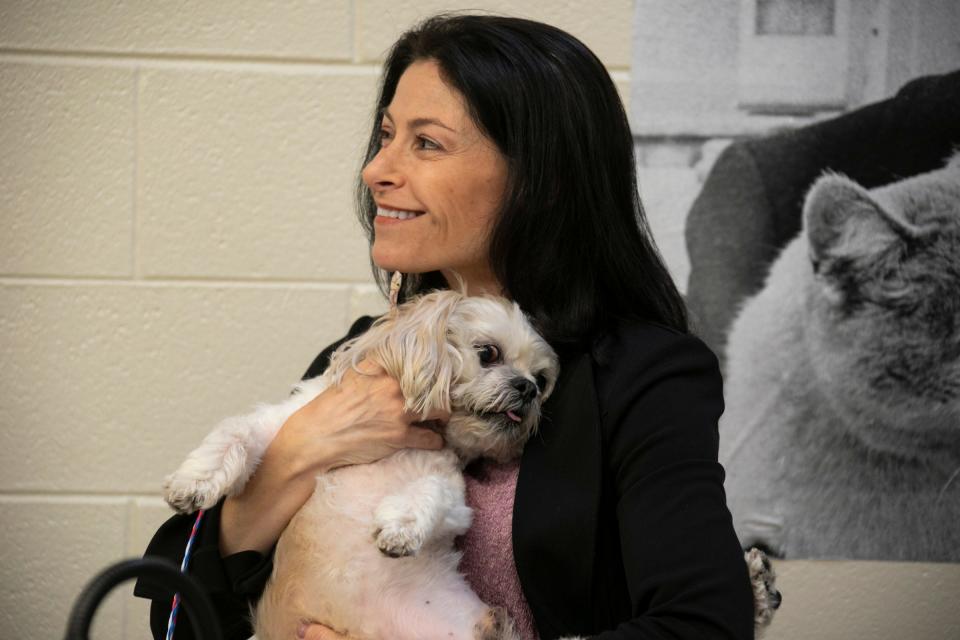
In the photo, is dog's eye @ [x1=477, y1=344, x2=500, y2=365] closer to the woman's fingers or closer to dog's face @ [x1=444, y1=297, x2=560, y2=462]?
dog's face @ [x1=444, y1=297, x2=560, y2=462]

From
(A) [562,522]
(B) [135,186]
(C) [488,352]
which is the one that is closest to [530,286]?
(C) [488,352]

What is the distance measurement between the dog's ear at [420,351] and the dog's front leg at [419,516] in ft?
0.45

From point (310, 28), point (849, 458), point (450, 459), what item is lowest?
point (849, 458)

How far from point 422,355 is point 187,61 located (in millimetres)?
1573

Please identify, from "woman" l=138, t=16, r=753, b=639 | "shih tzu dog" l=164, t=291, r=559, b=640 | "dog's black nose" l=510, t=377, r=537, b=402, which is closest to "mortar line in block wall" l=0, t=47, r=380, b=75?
"woman" l=138, t=16, r=753, b=639

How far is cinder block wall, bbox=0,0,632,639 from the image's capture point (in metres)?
2.71

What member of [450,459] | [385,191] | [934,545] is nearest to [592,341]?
[450,459]

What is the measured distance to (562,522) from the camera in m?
1.40

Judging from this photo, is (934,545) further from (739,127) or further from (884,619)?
(739,127)

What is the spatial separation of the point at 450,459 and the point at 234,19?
166cm

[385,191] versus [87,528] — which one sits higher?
[385,191]

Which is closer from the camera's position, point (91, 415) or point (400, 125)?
point (400, 125)

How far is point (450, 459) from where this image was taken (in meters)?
1.63

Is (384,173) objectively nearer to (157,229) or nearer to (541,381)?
(541,381)
